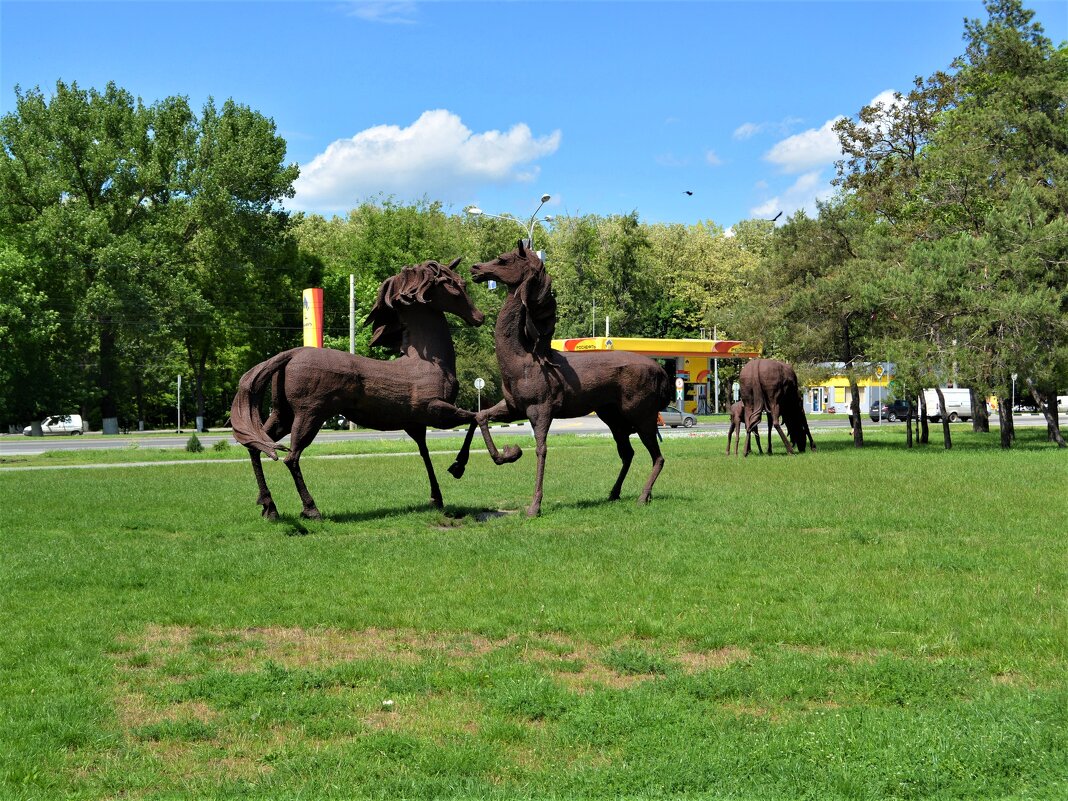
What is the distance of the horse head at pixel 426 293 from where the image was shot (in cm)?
1238

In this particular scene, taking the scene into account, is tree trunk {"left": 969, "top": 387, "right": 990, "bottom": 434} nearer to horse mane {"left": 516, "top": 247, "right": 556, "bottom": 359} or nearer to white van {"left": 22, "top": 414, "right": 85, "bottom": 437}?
horse mane {"left": 516, "top": 247, "right": 556, "bottom": 359}

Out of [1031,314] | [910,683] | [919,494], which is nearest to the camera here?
[910,683]

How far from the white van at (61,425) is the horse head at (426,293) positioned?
4478 centimetres

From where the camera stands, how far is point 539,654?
6.28 m

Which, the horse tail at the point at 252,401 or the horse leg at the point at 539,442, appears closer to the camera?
the horse tail at the point at 252,401

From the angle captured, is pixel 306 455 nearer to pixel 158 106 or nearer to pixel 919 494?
pixel 919 494

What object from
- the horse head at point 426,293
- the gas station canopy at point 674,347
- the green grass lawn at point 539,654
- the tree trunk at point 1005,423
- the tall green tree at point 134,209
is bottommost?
the green grass lawn at point 539,654

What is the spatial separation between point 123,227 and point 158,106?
21.3 ft

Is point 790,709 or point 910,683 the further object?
point 910,683

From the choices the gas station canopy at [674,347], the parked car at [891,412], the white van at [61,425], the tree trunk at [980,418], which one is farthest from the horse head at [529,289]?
the parked car at [891,412]

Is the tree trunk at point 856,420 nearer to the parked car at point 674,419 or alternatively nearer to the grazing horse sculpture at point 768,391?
the grazing horse sculpture at point 768,391

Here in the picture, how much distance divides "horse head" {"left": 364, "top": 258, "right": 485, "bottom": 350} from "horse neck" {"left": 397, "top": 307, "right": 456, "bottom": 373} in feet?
0.36

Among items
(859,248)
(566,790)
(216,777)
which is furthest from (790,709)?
(859,248)

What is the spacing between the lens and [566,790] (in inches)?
166
